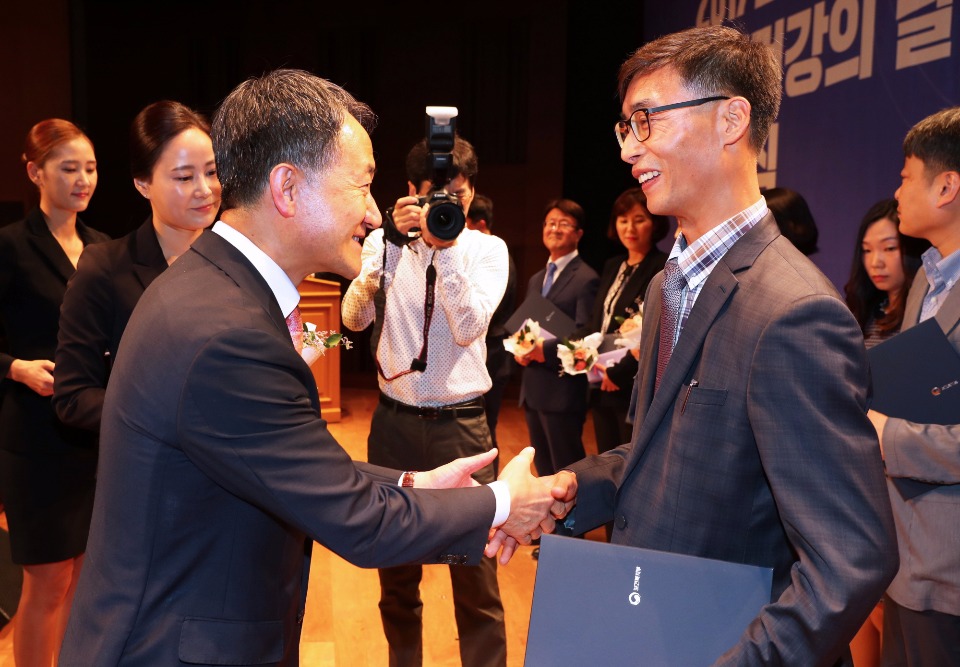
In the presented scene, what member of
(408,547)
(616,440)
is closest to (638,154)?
(408,547)

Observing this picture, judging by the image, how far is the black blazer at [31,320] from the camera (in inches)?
108

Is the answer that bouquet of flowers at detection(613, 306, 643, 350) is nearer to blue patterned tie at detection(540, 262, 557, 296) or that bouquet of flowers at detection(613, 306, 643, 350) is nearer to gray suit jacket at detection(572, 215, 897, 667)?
blue patterned tie at detection(540, 262, 557, 296)

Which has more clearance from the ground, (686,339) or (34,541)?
(686,339)

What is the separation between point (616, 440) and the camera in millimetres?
4520

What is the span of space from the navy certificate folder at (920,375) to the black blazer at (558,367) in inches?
97.6

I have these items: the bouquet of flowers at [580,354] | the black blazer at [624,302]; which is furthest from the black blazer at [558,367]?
the bouquet of flowers at [580,354]

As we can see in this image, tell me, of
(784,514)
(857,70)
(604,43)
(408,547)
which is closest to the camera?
(784,514)

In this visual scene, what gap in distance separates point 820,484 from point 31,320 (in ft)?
8.44

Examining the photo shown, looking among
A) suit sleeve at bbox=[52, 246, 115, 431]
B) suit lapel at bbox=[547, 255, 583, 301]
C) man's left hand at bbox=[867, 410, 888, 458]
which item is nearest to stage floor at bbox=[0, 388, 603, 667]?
suit lapel at bbox=[547, 255, 583, 301]

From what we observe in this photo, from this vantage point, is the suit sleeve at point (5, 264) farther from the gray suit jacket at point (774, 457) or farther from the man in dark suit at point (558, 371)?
the man in dark suit at point (558, 371)

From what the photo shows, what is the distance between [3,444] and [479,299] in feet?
5.18

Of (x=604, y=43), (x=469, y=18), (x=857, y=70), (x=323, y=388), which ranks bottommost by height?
(x=323, y=388)

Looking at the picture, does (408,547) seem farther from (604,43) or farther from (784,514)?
(604,43)

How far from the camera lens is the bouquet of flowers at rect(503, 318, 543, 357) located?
4488 millimetres
